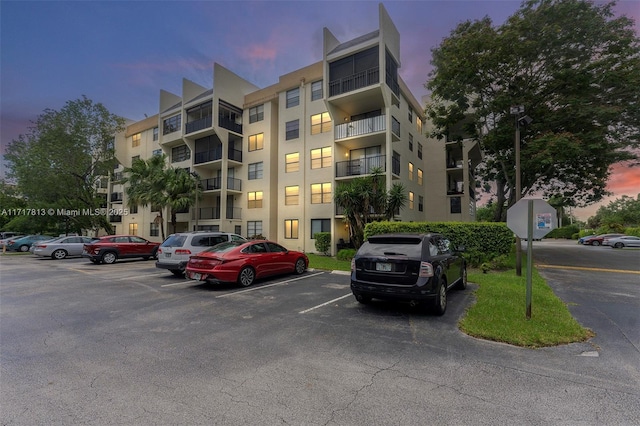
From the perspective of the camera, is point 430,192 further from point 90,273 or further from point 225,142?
point 90,273

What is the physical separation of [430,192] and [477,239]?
13075 mm

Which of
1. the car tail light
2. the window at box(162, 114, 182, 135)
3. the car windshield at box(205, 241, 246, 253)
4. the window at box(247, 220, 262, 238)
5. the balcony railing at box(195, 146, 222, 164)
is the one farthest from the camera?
the window at box(162, 114, 182, 135)

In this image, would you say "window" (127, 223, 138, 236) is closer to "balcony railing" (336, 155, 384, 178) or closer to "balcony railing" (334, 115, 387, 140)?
"balcony railing" (336, 155, 384, 178)

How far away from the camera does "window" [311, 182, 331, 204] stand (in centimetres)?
2111

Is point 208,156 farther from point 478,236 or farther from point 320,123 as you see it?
point 478,236

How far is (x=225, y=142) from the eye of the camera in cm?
2453

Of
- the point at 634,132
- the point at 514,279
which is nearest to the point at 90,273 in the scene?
the point at 514,279

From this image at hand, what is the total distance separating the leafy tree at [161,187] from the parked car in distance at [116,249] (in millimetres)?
5886

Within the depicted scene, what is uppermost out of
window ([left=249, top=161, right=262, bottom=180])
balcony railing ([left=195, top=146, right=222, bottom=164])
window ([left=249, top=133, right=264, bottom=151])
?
window ([left=249, top=133, right=264, bottom=151])

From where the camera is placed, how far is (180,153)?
98.1 feet

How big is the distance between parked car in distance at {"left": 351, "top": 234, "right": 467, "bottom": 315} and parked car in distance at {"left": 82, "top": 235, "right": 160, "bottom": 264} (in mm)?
16101

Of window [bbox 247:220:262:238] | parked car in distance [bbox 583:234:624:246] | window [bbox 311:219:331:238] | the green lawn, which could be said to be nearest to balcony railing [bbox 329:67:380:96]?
window [bbox 311:219:331:238]

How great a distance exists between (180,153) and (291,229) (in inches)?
637

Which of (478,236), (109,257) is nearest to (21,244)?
(109,257)
